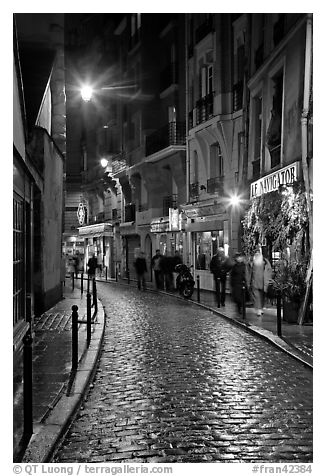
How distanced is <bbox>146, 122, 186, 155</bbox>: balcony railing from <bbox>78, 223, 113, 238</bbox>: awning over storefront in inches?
24.0

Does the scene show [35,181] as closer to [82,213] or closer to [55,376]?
[82,213]

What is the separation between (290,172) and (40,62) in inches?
71.9

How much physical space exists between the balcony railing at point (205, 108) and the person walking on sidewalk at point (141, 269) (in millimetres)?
1010

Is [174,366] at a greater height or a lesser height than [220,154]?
lesser

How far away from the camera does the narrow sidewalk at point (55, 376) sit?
3302mm

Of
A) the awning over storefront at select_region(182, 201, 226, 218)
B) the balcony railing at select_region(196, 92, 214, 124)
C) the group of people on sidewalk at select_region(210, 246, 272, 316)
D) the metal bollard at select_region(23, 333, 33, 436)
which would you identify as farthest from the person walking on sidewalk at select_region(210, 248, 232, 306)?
the metal bollard at select_region(23, 333, 33, 436)

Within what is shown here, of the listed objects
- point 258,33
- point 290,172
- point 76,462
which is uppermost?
point 258,33

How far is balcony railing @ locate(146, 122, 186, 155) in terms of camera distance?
3.86 meters

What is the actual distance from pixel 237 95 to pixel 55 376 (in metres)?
2.38

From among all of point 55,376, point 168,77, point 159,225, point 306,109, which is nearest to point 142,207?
point 159,225

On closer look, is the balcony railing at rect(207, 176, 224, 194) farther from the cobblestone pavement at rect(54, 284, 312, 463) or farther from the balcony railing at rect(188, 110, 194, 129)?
the cobblestone pavement at rect(54, 284, 312, 463)
